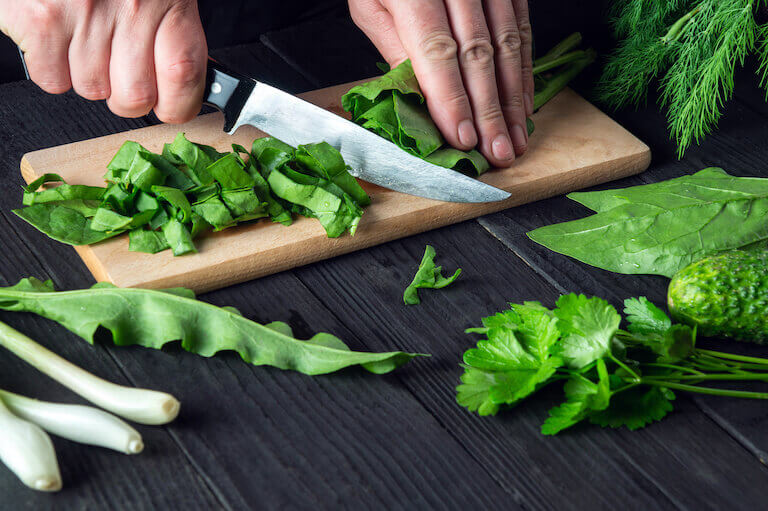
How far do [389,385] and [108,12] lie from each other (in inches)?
35.4

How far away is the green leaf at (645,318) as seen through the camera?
44.8 inches

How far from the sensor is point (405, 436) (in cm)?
103

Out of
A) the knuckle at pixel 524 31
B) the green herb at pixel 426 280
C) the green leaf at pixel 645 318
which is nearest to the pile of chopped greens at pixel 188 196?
the green herb at pixel 426 280

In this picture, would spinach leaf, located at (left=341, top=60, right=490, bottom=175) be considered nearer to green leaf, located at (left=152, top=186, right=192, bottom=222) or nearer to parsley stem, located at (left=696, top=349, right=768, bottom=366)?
green leaf, located at (left=152, top=186, right=192, bottom=222)

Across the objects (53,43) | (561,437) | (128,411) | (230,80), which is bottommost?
(561,437)

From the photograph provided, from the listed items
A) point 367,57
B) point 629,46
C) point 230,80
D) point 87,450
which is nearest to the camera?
point 87,450

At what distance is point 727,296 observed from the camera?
43.2 inches

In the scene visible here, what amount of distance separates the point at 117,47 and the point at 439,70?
0.63m

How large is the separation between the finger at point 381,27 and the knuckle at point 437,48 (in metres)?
0.16

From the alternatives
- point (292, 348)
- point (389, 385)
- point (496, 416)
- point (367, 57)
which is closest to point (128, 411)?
point (292, 348)

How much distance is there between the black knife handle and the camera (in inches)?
58.7

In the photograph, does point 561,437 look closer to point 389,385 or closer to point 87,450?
point 389,385

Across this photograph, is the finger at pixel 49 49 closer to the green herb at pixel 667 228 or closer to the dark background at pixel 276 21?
the dark background at pixel 276 21

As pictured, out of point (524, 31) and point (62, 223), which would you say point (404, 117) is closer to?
point (524, 31)
